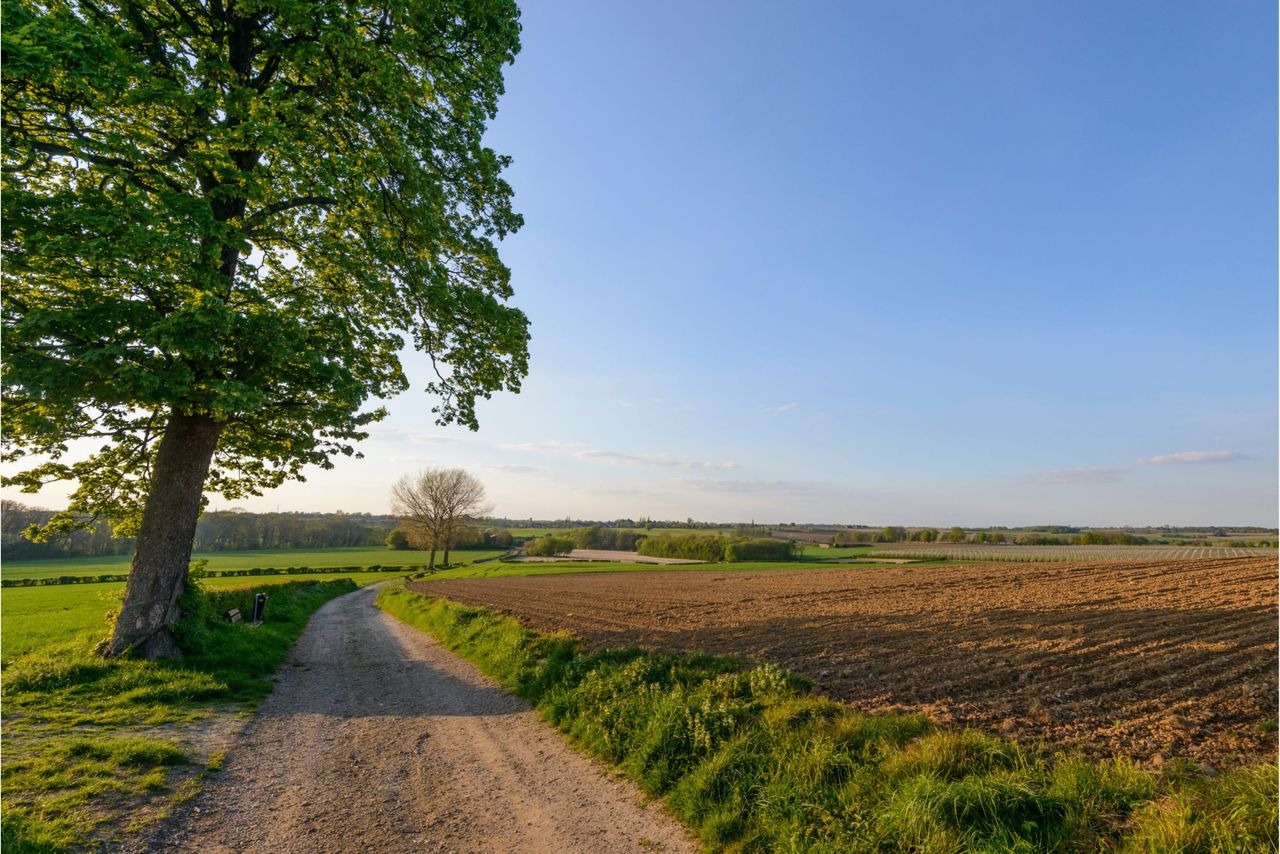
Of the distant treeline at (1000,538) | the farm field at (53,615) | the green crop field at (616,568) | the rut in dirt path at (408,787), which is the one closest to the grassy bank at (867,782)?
the rut in dirt path at (408,787)

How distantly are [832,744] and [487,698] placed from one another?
753 centimetres

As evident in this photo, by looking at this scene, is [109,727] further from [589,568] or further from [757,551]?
[757,551]

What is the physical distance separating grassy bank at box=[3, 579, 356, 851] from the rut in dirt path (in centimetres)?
56

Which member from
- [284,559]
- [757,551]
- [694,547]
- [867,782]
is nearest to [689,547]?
[694,547]

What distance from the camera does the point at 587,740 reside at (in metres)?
8.34

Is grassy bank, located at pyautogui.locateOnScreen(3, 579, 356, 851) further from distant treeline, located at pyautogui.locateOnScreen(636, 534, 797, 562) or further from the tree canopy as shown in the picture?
distant treeline, located at pyautogui.locateOnScreen(636, 534, 797, 562)

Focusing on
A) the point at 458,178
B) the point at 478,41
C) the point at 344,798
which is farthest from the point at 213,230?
the point at 344,798

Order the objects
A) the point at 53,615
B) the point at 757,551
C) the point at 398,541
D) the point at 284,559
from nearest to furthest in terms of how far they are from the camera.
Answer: the point at 53,615 < the point at 284,559 < the point at 757,551 < the point at 398,541

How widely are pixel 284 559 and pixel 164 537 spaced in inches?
3413

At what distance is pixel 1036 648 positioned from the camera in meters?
13.5

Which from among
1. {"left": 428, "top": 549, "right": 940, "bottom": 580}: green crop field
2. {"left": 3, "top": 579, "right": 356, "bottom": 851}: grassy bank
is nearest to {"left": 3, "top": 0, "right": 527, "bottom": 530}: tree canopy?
{"left": 3, "top": 579, "right": 356, "bottom": 851}: grassy bank

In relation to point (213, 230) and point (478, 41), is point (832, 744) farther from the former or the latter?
point (478, 41)

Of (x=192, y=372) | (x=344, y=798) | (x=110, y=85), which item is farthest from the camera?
(x=192, y=372)

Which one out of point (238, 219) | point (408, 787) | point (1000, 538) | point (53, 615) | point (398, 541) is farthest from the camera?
point (1000, 538)
